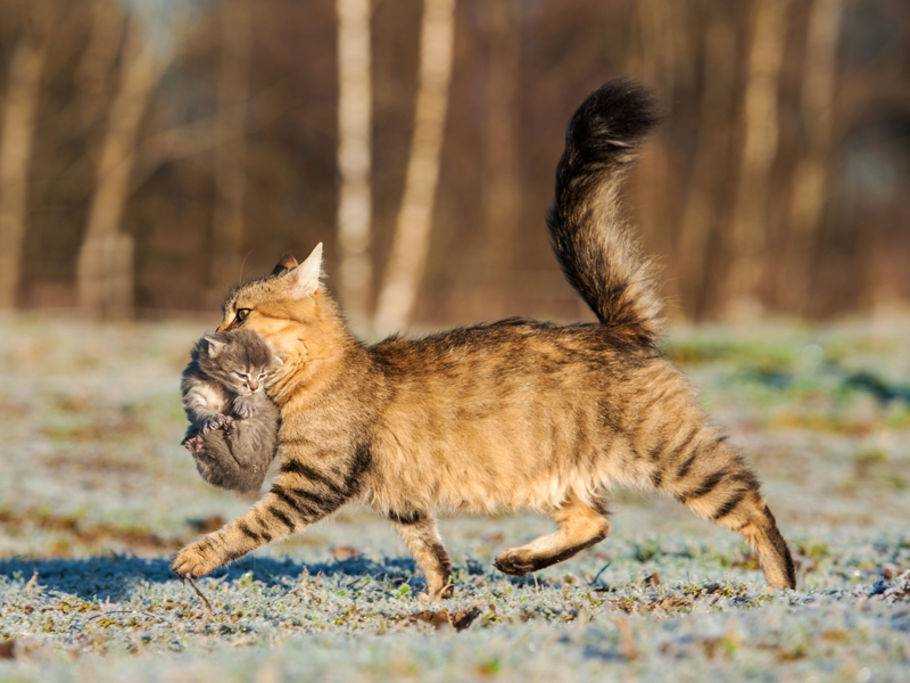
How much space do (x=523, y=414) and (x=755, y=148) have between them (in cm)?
2702

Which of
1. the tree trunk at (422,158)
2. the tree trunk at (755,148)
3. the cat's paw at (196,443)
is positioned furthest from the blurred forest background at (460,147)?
the cat's paw at (196,443)

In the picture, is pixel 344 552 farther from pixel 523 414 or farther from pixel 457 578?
pixel 523 414

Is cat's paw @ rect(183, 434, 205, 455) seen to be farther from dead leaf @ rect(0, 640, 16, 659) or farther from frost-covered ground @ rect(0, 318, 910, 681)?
dead leaf @ rect(0, 640, 16, 659)

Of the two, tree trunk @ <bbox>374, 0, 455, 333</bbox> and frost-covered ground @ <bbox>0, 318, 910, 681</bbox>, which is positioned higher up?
tree trunk @ <bbox>374, 0, 455, 333</bbox>

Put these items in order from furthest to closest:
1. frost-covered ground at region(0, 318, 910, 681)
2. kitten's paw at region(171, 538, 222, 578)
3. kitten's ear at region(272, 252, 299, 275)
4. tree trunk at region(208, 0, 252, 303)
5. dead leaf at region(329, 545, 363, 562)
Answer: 1. tree trunk at region(208, 0, 252, 303)
2. dead leaf at region(329, 545, 363, 562)
3. kitten's ear at region(272, 252, 299, 275)
4. kitten's paw at region(171, 538, 222, 578)
5. frost-covered ground at region(0, 318, 910, 681)

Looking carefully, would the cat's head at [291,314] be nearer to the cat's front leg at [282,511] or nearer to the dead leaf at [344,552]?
the cat's front leg at [282,511]

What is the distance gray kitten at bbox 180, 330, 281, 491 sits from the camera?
20.7 feet

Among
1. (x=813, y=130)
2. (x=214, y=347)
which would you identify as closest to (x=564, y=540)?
(x=214, y=347)

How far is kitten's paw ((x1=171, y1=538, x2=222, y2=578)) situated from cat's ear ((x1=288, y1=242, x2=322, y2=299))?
1615 millimetres

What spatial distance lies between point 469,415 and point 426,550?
89 cm

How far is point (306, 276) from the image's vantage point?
22.7 feet

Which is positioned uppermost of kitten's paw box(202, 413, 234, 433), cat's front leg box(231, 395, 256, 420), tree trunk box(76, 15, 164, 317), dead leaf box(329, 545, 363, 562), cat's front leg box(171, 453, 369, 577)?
tree trunk box(76, 15, 164, 317)

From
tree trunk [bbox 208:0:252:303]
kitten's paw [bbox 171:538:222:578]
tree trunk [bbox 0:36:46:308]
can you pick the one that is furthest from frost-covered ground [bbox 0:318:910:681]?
tree trunk [bbox 208:0:252:303]

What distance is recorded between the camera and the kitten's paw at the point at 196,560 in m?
6.01
